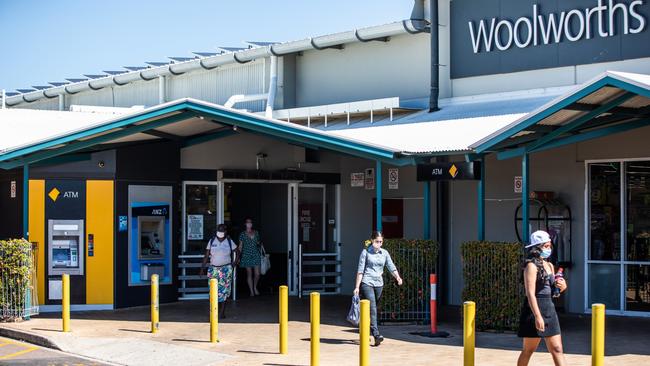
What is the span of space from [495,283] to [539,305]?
5.17 metres

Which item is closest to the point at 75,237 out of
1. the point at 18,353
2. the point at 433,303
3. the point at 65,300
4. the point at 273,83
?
the point at 65,300

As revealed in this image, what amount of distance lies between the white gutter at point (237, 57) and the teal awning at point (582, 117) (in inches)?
212

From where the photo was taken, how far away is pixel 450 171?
15.7 m

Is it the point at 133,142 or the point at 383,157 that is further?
the point at 133,142

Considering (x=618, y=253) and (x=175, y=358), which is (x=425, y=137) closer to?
(x=618, y=253)

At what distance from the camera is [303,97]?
22984mm

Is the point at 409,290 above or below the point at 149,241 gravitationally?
below

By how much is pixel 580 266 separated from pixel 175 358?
7.46 m

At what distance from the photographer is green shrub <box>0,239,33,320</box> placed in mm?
16500

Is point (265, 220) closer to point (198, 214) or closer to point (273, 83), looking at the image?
point (198, 214)

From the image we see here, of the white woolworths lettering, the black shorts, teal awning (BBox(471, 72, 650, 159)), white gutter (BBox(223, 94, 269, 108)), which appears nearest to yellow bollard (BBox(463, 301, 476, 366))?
the black shorts

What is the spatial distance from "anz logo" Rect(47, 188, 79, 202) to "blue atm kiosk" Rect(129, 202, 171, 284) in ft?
3.75

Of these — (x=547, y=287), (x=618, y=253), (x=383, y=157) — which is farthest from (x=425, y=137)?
(x=547, y=287)

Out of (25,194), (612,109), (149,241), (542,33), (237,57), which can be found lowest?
(149,241)
